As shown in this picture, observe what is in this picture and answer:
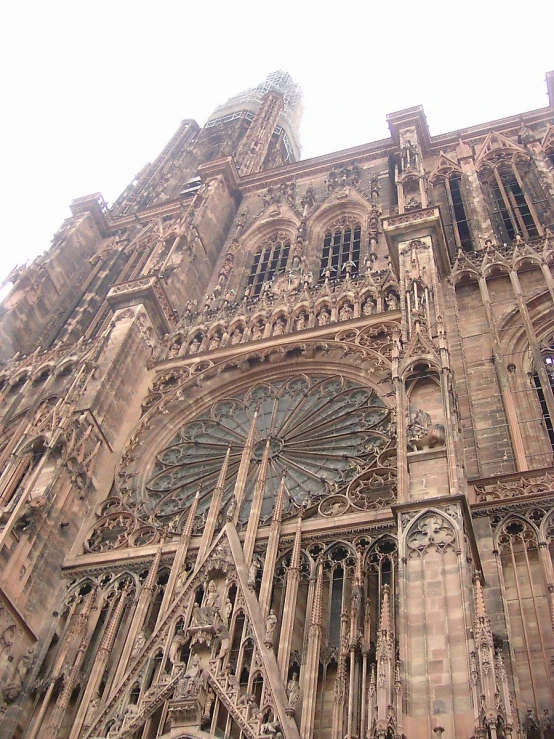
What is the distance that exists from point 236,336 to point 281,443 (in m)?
3.94

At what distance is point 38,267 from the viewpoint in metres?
24.6

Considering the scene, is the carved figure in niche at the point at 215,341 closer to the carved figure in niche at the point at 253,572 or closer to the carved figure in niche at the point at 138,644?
the carved figure in niche at the point at 253,572

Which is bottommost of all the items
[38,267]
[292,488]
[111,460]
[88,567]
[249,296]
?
[88,567]

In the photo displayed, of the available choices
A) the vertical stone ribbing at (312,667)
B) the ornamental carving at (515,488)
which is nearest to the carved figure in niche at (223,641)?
the vertical stone ribbing at (312,667)

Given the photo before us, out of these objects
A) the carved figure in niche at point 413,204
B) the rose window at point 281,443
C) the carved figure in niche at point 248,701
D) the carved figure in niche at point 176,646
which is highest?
the carved figure in niche at point 413,204

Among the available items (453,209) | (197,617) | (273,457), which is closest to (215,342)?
(273,457)

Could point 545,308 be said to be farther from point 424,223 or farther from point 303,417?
point 303,417

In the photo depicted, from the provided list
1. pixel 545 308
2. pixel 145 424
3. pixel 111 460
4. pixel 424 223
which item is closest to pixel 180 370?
pixel 145 424

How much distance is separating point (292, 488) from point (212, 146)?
27.2 meters

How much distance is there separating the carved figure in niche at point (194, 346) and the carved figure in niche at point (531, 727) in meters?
11.3

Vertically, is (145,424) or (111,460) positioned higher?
(145,424)

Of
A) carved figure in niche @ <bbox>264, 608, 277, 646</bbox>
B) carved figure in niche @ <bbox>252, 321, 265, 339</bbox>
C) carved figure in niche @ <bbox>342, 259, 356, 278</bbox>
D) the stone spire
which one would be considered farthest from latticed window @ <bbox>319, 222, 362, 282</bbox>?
carved figure in niche @ <bbox>264, 608, 277, 646</bbox>

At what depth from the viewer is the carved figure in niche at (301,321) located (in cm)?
1830

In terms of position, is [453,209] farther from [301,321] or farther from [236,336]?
[236,336]
